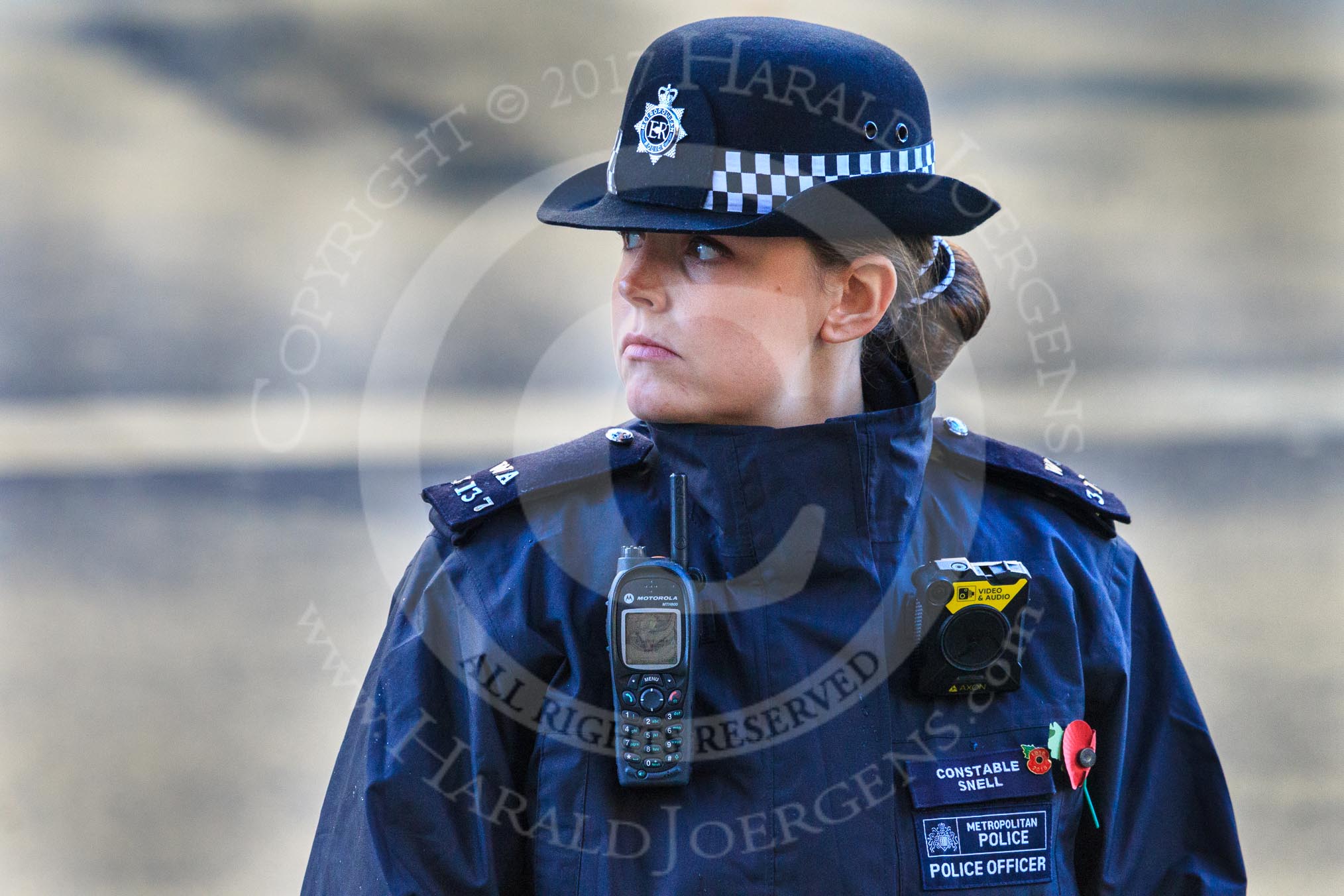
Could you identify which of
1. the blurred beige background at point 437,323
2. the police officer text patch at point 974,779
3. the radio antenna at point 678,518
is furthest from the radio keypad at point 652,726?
the blurred beige background at point 437,323

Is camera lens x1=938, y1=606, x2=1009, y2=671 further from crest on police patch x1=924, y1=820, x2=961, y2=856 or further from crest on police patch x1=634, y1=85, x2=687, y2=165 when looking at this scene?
crest on police patch x1=634, y1=85, x2=687, y2=165

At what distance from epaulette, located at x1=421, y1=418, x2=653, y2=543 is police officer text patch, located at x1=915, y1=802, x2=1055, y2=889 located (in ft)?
1.31

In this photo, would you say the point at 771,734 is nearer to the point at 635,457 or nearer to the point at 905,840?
the point at 905,840

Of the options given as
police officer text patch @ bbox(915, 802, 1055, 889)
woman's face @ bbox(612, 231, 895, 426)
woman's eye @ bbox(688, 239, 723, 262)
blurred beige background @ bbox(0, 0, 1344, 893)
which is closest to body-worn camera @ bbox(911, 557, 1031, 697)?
police officer text patch @ bbox(915, 802, 1055, 889)

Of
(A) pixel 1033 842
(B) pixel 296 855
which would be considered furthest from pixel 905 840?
(B) pixel 296 855

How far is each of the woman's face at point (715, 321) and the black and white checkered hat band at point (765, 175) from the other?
0.10ft

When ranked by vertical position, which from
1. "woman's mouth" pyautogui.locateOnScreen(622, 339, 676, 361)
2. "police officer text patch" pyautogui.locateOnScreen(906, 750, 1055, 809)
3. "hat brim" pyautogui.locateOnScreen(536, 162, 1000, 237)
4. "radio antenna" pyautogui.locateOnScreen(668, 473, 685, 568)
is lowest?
"police officer text patch" pyautogui.locateOnScreen(906, 750, 1055, 809)

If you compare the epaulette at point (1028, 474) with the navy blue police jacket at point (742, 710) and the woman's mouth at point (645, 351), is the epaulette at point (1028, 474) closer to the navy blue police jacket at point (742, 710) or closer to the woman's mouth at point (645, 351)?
the navy blue police jacket at point (742, 710)

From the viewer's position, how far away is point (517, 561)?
40.0 inches

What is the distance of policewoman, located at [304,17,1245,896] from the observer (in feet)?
3.12

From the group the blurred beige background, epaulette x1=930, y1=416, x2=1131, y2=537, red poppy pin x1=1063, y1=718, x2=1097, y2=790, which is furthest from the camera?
the blurred beige background

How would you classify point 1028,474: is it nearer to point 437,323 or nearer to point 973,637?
point 973,637

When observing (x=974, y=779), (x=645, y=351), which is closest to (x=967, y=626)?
(x=974, y=779)

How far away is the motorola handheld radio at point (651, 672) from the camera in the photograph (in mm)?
937
